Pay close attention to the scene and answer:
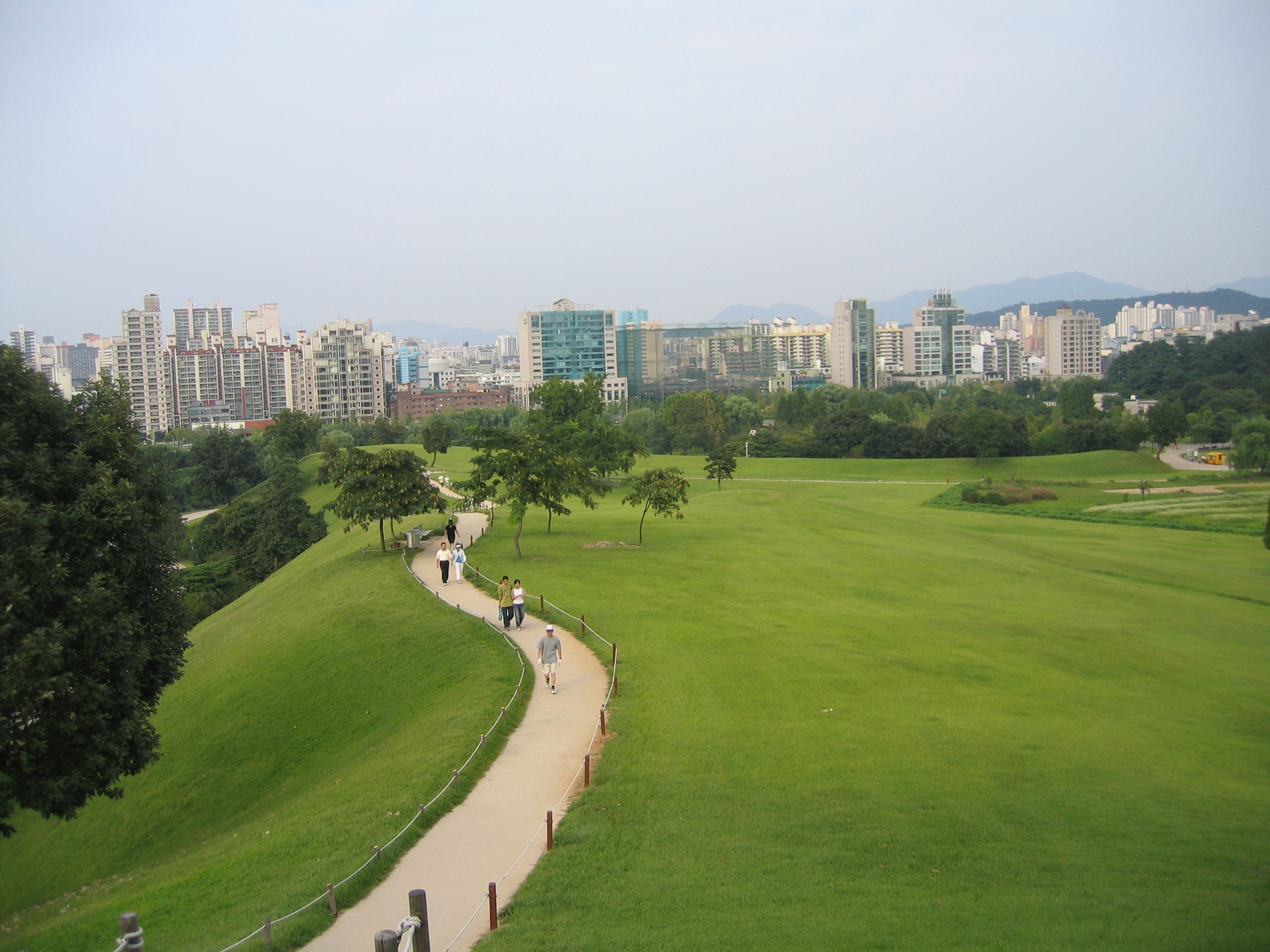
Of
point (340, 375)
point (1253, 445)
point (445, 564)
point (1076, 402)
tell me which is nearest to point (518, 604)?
point (445, 564)

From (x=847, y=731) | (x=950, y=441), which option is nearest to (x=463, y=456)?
(x=950, y=441)

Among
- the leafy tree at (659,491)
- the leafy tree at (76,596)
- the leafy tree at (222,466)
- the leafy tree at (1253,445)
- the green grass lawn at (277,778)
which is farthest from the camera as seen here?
the leafy tree at (222,466)

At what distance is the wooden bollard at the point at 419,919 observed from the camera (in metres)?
9.44

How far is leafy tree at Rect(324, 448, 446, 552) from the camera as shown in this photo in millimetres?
38312

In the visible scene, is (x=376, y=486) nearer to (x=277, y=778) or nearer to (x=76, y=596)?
(x=277, y=778)

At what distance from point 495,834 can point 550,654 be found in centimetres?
677

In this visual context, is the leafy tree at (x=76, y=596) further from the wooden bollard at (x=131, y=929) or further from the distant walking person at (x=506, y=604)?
the distant walking person at (x=506, y=604)

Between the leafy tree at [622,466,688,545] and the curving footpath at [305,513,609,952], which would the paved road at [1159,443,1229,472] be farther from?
the curving footpath at [305,513,609,952]

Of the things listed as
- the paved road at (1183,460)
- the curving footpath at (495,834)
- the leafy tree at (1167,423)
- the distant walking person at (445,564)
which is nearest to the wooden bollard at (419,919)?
the curving footpath at (495,834)

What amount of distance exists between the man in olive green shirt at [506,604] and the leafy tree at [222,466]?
84.9m

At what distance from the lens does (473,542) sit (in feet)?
135

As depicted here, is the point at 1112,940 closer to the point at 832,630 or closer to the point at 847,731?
the point at 847,731

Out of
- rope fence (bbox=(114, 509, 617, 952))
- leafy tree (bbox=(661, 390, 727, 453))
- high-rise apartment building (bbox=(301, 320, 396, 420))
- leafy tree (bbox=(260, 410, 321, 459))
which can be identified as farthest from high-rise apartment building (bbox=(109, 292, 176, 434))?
rope fence (bbox=(114, 509, 617, 952))

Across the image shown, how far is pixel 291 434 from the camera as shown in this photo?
103 m
